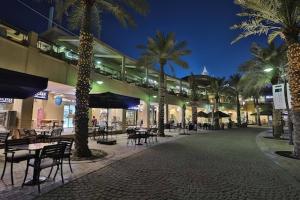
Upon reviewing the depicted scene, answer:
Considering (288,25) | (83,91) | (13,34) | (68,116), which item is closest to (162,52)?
(288,25)

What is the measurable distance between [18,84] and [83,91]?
283 cm

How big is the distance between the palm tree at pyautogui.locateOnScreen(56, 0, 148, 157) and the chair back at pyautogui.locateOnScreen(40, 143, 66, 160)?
3.16 meters

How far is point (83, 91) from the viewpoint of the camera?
9422mm

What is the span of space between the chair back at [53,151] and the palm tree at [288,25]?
1019cm

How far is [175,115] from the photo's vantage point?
41000mm

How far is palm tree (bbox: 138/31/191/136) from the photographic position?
20470mm

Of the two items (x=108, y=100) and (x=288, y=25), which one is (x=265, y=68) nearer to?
(x=288, y=25)

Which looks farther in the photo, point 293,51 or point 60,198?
point 293,51

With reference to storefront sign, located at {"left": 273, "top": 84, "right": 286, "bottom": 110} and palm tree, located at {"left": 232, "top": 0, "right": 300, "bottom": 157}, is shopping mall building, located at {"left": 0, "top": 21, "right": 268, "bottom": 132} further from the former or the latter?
storefront sign, located at {"left": 273, "top": 84, "right": 286, "bottom": 110}

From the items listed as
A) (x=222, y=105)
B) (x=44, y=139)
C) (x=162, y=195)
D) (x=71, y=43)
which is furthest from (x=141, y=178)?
(x=222, y=105)

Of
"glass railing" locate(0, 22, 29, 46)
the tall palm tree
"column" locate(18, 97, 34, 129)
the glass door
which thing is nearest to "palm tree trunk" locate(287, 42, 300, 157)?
the tall palm tree

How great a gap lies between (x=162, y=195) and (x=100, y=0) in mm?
9805

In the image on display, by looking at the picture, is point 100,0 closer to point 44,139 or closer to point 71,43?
point 44,139

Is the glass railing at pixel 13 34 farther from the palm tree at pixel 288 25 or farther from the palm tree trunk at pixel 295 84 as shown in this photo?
the palm tree trunk at pixel 295 84
